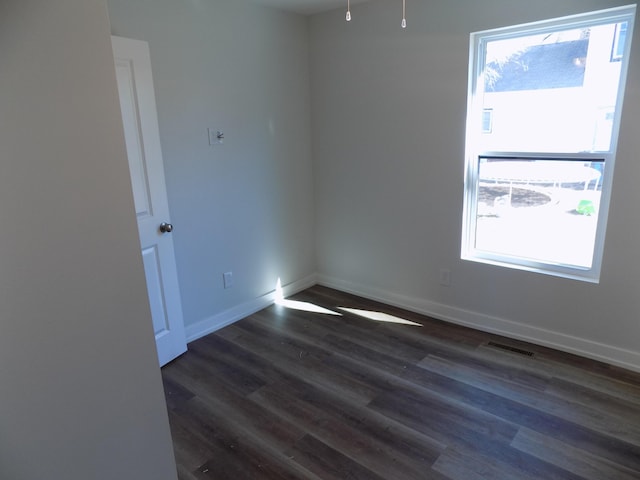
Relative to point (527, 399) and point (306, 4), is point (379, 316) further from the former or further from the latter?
point (306, 4)

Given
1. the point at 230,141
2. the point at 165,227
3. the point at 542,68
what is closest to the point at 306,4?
the point at 230,141

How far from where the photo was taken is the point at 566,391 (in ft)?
8.19

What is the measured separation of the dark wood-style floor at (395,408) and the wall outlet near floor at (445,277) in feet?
1.08

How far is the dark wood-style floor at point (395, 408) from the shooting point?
2.02 metres

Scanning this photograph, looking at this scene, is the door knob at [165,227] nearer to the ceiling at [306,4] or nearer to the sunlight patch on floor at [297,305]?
the sunlight patch on floor at [297,305]

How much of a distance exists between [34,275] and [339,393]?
1877mm

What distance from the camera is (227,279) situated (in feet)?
11.2

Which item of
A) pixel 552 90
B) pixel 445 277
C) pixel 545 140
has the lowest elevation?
pixel 445 277

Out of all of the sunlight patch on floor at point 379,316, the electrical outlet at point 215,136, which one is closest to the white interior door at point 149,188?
the electrical outlet at point 215,136

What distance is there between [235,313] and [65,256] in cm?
242

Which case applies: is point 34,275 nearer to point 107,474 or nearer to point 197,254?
point 107,474

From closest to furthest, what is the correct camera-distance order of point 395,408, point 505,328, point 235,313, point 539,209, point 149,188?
point 395,408, point 149,188, point 539,209, point 505,328, point 235,313

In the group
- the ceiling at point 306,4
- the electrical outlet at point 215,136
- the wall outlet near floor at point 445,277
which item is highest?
the ceiling at point 306,4

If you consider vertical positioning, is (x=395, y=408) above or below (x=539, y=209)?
below
